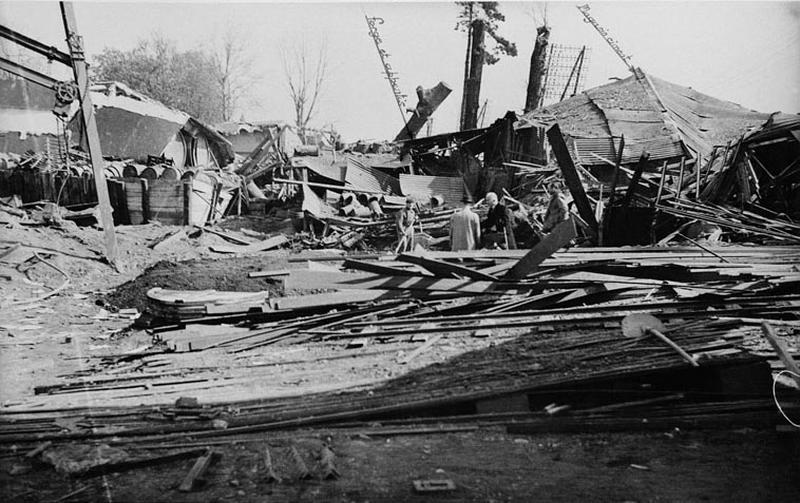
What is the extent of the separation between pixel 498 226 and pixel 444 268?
5.87 meters

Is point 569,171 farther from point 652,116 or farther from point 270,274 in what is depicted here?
point 652,116

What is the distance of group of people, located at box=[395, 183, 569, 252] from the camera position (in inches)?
408

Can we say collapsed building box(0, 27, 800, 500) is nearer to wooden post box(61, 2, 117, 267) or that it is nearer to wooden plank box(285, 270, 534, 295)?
wooden plank box(285, 270, 534, 295)

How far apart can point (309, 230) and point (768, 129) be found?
11.5m

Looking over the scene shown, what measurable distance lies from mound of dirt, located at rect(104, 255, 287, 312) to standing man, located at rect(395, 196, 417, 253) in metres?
4.44

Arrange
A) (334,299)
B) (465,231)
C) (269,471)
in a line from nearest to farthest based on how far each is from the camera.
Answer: (269,471) < (334,299) < (465,231)

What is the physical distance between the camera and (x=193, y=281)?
8281 millimetres

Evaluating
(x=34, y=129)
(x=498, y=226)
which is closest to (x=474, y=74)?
(x=498, y=226)

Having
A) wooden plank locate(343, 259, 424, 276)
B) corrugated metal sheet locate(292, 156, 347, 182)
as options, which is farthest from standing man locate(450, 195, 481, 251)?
corrugated metal sheet locate(292, 156, 347, 182)

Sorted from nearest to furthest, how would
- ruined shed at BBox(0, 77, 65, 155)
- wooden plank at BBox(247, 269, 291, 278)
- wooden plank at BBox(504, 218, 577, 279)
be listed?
1. wooden plank at BBox(504, 218, 577, 279)
2. wooden plank at BBox(247, 269, 291, 278)
3. ruined shed at BBox(0, 77, 65, 155)

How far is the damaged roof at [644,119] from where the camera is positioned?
56.0ft

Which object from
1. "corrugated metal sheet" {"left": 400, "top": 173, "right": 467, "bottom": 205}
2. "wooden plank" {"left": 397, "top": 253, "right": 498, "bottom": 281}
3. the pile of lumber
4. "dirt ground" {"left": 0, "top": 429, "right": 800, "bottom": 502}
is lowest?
"dirt ground" {"left": 0, "top": 429, "right": 800, "bottom": 502}

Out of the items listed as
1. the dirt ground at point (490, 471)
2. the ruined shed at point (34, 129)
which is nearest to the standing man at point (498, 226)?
the dirt ground at point (490, 471)

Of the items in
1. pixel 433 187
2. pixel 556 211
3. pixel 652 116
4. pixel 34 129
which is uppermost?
pixel 34 129
